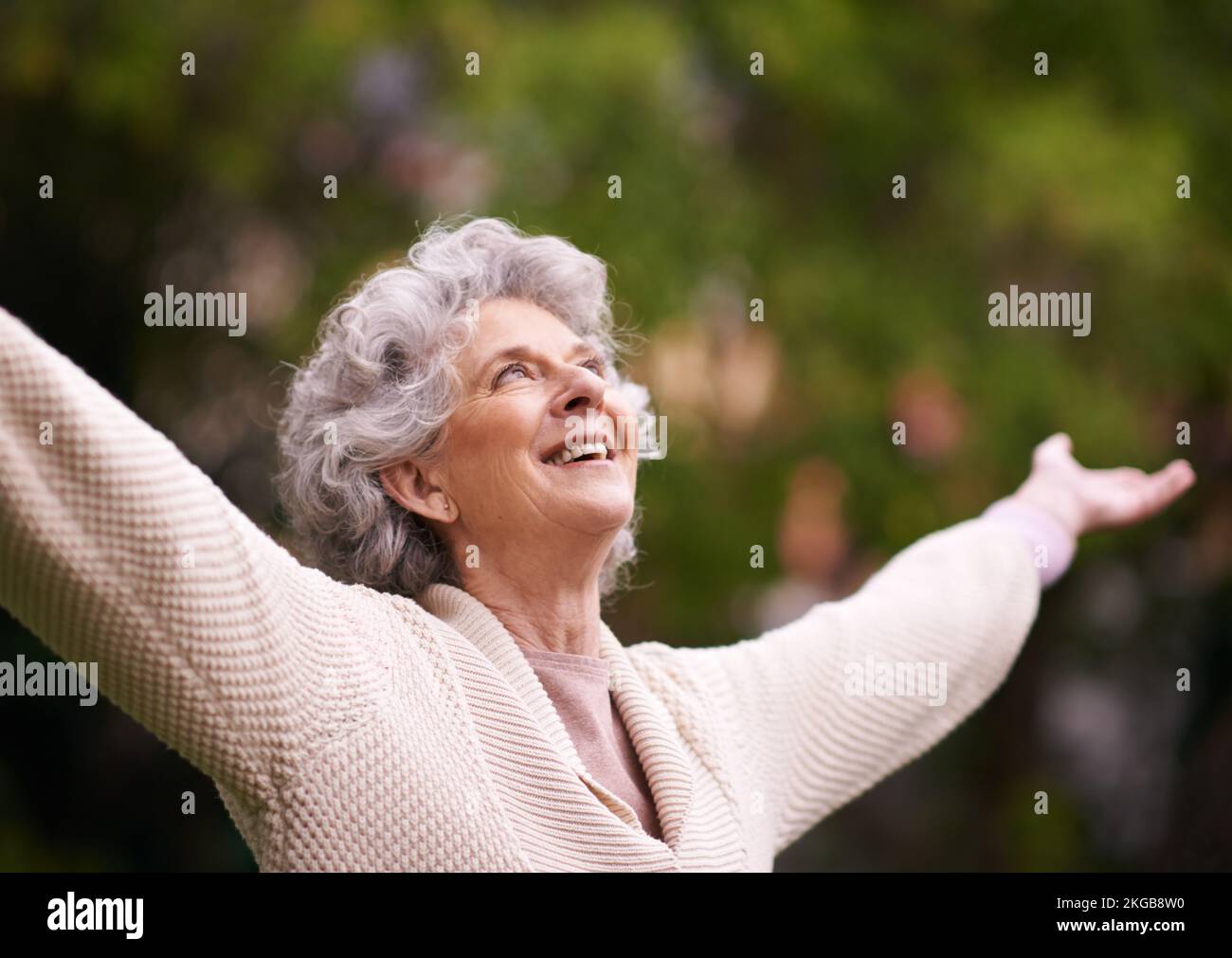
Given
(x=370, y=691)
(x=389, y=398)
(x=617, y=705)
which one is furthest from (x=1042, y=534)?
(x=370, y=691)

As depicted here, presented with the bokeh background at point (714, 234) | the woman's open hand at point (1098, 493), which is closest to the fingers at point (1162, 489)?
the woman's open hand at point (1098, 493)

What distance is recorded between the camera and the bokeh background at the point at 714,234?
5.11 meters

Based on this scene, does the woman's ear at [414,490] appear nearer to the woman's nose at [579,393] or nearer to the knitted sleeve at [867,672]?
the woman's nose at [579,393]

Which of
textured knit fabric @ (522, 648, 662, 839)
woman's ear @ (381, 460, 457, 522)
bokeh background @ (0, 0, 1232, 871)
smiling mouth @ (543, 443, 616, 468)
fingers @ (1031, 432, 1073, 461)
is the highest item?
bokeh background @ (0, 0, 1232, 871)

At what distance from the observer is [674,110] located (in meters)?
5.21

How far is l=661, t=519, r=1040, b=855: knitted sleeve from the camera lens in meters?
2.35

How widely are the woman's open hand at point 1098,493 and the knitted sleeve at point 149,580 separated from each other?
165 centimetres

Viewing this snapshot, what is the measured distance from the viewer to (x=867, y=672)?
2486 millimetres

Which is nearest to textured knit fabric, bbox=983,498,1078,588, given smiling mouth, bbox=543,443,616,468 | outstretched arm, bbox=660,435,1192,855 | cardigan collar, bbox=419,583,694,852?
outstretched arm, bbox=660,435,1192,855

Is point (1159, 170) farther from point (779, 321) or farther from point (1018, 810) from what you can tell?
point (1018, 810)

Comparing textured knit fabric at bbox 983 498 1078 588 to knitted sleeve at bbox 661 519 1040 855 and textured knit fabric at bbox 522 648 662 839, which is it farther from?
textured knit fabric at bbox 522 648 662 839

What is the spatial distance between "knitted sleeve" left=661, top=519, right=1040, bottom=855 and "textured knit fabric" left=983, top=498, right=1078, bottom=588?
0.11 feet

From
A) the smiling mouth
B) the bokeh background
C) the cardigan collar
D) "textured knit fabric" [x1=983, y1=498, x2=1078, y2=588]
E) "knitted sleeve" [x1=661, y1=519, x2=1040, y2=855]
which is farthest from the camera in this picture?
the bokeh background
